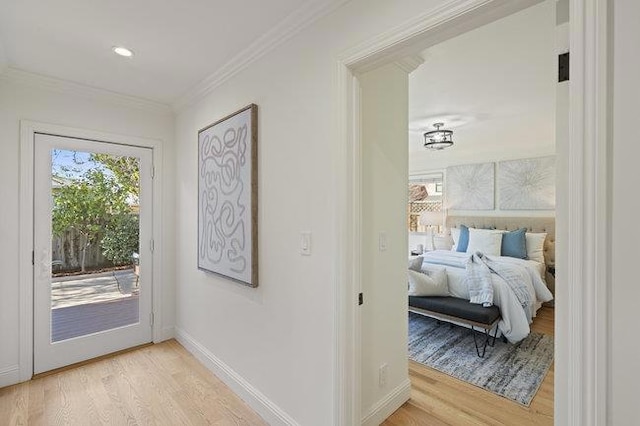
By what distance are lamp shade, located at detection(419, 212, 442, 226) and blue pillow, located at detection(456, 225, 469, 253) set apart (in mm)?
572

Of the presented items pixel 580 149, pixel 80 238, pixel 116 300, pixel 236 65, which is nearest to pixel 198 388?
pixel 116 300

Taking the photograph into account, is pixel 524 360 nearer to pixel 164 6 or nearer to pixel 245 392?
pixel 245 392

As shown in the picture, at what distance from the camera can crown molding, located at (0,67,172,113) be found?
2456mm

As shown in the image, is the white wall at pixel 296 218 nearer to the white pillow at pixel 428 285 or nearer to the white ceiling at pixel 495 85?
the white ceiling at pixel 495 85

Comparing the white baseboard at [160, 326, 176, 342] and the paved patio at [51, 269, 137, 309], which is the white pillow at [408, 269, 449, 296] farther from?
the paved patio at [51, 269, 137, 309]

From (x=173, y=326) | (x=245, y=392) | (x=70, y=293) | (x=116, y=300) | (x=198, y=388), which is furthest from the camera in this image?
(x=173, y=326)

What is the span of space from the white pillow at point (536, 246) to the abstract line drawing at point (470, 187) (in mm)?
878

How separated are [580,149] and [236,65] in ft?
7.12

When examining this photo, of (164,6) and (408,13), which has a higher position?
(164,6)

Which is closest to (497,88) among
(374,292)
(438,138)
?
(438,138)

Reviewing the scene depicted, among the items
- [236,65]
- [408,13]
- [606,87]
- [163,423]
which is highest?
[236,65]

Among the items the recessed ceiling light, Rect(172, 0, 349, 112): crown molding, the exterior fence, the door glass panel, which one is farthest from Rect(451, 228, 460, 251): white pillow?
the recessed ceiling light

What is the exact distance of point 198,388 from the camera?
238 cm

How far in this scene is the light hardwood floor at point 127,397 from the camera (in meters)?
2.03
